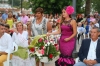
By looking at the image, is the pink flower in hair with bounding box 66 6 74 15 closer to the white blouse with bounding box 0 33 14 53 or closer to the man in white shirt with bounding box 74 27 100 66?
the man in white shirt with bounding box 74 27 100 66

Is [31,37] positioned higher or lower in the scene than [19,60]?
higher

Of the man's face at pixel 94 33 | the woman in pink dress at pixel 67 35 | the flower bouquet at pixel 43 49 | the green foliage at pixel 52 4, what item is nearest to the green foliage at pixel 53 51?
the flower bouquet at pixel 43 49

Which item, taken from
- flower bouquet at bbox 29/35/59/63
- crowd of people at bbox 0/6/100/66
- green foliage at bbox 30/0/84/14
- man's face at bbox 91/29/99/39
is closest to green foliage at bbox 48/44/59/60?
flower bouquet at bbox 29/35/59/63

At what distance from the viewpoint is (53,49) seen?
23.6 feet

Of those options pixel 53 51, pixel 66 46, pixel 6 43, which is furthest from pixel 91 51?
pixel 6 43

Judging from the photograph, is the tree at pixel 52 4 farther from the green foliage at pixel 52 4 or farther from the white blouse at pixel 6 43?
the white blouse at pixel 6 43

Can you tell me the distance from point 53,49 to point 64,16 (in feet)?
2.85

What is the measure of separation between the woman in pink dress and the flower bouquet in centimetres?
32

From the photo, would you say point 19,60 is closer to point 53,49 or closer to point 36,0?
point 53,49

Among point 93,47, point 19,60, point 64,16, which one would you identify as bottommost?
point 19,60

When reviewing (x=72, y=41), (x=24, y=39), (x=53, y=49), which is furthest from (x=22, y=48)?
(x=72, y=41)

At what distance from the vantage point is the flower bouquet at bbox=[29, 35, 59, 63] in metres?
7.15

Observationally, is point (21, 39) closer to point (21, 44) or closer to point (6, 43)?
point (21, 44)

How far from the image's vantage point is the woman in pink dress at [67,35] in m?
6.80
